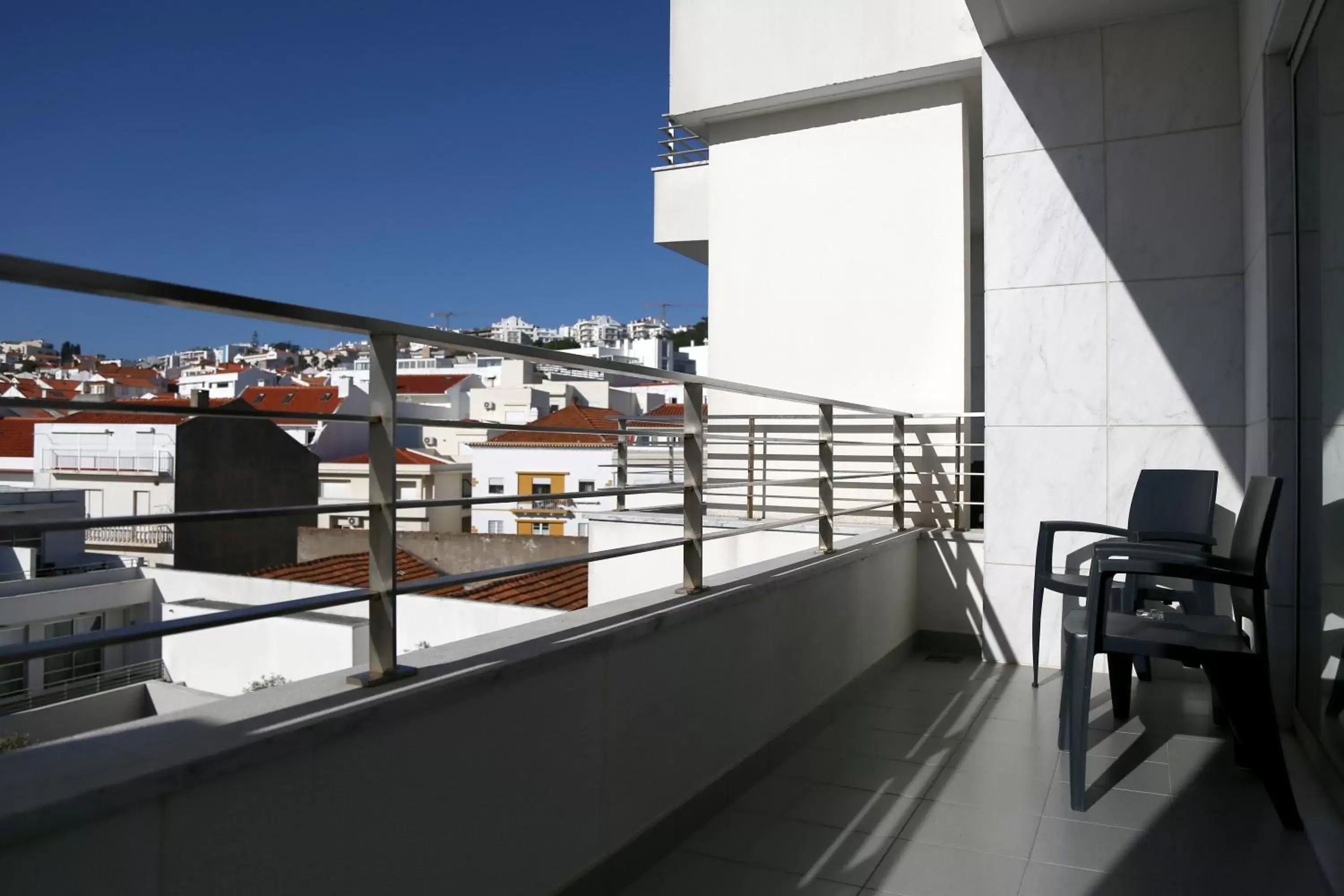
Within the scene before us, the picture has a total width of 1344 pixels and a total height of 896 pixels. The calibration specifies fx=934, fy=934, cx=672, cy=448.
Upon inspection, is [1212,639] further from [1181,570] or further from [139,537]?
[139,537]

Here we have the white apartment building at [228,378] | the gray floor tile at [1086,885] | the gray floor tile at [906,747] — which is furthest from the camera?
the white apartment building at [228,378]

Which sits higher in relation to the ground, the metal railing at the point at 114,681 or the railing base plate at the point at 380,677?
the railing base plate at the point at 380,677

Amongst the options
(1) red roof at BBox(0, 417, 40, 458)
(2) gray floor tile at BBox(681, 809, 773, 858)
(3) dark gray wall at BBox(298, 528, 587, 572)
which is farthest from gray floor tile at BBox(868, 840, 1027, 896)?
(3) dark gray wall at BBox(298, 528, 587, 572)

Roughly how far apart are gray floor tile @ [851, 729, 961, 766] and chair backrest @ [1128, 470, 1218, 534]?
4.73 ft

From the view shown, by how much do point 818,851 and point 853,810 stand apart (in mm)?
357

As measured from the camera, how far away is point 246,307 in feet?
4.72

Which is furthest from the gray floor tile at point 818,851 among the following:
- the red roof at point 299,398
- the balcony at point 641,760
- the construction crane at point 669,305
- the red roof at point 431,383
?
the construction crane at point 669,305

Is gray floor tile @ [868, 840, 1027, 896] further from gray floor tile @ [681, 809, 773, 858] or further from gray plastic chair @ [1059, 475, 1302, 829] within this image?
gray plastic chair @ [1059, 475, 1302, 829]

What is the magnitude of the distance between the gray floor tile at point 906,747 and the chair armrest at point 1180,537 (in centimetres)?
122

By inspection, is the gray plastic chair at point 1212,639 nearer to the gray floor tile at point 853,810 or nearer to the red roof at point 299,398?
the gray floor tile at point 853,810

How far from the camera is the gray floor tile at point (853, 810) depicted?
2818 mm

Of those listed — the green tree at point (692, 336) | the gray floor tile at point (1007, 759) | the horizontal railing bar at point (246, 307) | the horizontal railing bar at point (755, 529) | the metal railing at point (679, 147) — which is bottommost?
the gray floor tile at point (1007, 759)

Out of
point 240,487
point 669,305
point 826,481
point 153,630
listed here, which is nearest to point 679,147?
point 826,481

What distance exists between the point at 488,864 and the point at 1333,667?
264 centimetres
